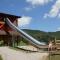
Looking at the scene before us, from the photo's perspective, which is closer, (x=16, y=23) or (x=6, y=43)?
(x=6, y=43)

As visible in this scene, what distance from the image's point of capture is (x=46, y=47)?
1336 inches

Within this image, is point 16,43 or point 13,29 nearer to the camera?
point 16,43

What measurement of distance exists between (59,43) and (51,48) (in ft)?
4.10

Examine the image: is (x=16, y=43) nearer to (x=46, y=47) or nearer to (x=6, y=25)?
(x=6, y=25)

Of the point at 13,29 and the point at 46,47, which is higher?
the point at 13,29

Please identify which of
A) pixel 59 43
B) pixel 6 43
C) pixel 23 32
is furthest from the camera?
pixel 23 32

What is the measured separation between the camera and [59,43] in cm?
3186

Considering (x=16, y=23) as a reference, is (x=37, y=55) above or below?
below

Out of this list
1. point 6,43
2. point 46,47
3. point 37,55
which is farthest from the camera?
point 6,43

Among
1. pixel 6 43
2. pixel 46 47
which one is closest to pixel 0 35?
pixel 6 43

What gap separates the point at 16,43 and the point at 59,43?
10.5 metres

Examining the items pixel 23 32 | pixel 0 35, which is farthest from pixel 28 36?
pixel 0 35

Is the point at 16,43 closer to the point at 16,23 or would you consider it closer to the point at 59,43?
the point at 16,23

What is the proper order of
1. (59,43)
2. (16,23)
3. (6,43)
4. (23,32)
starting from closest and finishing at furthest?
(59,43) → (6,43) → (23,32) → (16,23)
